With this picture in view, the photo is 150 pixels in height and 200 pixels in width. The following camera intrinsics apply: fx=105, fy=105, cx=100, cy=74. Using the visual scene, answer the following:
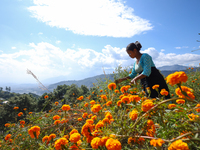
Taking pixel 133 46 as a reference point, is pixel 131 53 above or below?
below

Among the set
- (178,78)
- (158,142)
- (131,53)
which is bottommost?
(158,142)

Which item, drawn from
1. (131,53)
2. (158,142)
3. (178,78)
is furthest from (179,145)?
(131,53)

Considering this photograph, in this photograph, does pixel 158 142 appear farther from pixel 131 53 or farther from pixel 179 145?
pixel 131 53

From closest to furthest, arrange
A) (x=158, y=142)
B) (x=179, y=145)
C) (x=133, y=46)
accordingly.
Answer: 1. (x=179, y=145)
2. (x=158, y=142)
3. (x=133, y=46)

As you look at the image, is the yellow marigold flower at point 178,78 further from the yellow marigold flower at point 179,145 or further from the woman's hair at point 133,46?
the woman's hair at point 133,46

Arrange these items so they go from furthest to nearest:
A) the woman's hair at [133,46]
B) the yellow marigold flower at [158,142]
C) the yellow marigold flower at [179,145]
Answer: the woman's hair at [133,46]
the yellow marigold flower at [158,142]
the yellow marigold flower at [179,145]

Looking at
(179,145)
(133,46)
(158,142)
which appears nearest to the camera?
(179,145)

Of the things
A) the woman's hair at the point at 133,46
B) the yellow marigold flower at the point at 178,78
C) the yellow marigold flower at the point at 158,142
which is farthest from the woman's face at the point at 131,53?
the yellow marigold flower at the point at 158,142

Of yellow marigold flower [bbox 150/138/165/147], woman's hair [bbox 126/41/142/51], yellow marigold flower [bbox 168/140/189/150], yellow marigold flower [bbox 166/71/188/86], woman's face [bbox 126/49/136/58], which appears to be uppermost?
woman's hair [bbox 126/41/142/51]

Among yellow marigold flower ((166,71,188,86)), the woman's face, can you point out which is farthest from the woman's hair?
yellow marigold flower ((166,71,188,86))

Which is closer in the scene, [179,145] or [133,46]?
[179,145]

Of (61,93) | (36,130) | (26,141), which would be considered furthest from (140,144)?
(61,93)

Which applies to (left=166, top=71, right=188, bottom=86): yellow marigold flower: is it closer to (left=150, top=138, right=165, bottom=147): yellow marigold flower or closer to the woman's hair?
(left=150, top=138, right=165, bottom=147): yellow marigold flower

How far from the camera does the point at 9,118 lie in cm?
1512
